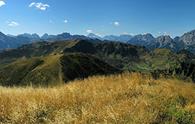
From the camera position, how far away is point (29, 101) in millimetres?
9359

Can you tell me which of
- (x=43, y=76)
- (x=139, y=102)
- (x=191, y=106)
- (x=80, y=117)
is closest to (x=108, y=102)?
(x=139, y=102)

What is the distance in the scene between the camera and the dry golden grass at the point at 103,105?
7488mm

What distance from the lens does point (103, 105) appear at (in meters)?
8.66

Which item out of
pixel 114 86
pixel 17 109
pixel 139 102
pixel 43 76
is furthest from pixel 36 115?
pixel 43 76

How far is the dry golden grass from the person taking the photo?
749 centimetres

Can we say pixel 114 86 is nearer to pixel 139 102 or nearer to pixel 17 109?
pixel 139 102

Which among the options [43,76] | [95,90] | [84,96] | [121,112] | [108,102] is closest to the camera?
[121,112]

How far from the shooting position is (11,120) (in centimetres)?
803

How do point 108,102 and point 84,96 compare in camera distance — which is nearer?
point 108,102

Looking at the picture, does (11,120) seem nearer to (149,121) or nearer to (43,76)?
(149,121)

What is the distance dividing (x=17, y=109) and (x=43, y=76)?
189 meters

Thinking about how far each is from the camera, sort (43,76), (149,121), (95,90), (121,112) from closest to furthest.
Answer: (149,121) → (121,112) → (95,90) → (43,76)

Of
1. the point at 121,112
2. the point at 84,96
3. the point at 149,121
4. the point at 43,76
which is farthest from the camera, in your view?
the point at 43,76

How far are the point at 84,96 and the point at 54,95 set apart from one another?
3.08 ft
